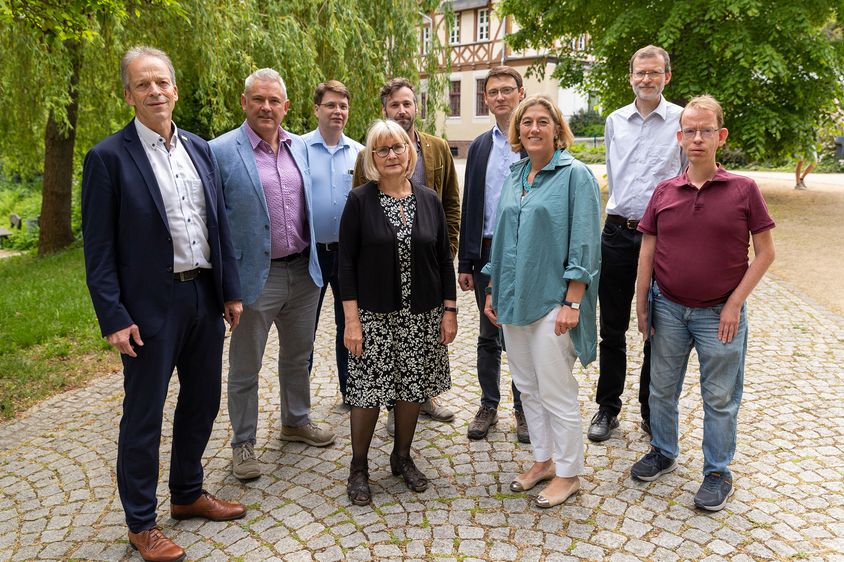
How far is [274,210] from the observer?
3826mm

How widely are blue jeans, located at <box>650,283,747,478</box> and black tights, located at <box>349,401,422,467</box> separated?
1.38 metres

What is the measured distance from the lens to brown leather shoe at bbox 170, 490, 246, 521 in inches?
137

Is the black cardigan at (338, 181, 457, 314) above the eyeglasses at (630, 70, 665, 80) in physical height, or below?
below

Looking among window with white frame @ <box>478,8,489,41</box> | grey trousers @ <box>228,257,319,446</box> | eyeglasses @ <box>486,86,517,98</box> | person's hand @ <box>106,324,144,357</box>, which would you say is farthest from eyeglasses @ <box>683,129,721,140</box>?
window with white frame @ <box>478,8,489,41</box>

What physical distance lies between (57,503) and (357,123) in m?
7.99

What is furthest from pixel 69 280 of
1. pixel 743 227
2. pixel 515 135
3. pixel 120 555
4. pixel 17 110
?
pixel 743 227

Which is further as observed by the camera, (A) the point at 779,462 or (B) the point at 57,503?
(A) the point at 779,462

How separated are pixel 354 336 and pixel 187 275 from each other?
0.89 meters

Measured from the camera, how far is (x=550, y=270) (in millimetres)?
3402

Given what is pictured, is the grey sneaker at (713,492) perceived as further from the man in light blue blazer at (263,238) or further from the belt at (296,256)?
the belt at (296,256)

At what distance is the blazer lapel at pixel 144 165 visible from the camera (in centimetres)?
299

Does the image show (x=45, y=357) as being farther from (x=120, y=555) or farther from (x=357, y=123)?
(x=357, y=123)

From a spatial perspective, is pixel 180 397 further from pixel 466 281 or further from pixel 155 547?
pixel 466 281

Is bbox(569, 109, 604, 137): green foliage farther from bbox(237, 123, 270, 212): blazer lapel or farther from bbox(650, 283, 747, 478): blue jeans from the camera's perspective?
bbox(237, 123, 270, 212): blazer lapel
